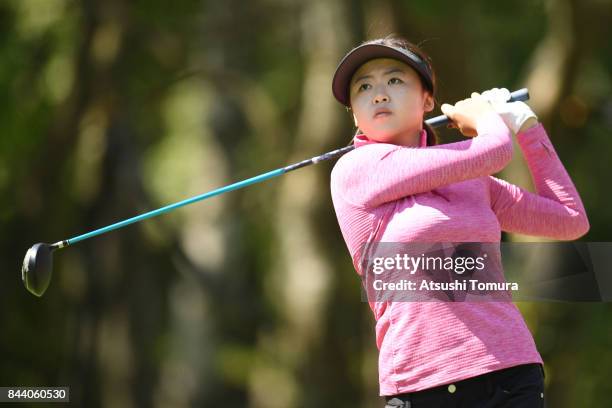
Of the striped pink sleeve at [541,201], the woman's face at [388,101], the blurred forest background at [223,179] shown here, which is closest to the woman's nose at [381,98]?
the woman's face at [388,101]

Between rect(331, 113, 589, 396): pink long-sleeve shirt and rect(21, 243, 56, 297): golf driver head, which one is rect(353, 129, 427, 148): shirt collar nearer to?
rect(331, 113, 589, 396): pink long-sleeve shirt

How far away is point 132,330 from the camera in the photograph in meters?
13.2

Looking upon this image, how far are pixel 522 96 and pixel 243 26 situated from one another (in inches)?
362

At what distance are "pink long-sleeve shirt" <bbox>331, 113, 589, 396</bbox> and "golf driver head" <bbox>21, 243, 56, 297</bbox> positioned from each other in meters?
1.13

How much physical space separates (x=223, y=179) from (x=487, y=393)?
940cm

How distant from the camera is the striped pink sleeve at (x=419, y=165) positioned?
3359 mm

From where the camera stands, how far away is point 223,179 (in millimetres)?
12586

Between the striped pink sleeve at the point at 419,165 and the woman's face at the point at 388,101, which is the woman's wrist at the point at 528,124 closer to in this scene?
the striped pink sleeve at the point at 419,165

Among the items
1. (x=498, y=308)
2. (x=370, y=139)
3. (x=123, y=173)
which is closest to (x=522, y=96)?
(x=370, y=139)

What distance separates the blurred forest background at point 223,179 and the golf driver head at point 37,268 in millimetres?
5088

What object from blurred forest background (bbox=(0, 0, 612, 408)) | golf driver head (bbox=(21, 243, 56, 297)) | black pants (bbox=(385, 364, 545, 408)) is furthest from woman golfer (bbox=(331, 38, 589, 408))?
blurred forest background (bbox=(0, 0, 612, 408))

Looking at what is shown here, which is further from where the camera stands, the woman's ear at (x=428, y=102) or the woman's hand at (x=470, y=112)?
the woman's ear at (x=428, y=102)

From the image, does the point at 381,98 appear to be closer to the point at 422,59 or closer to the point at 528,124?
the point at 422,59

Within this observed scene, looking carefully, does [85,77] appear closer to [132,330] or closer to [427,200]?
[132,330]
